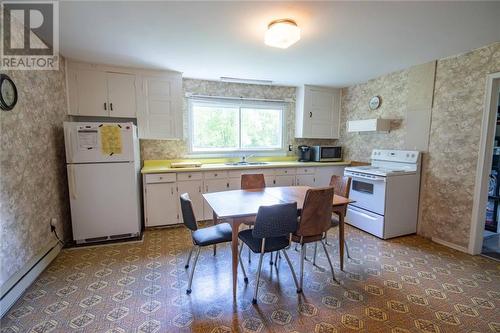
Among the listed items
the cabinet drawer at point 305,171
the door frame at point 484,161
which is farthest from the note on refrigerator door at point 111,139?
the door frame at point 484,161

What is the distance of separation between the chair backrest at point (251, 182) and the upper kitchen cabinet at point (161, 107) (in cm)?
141

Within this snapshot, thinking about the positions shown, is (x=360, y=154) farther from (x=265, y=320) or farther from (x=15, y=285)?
(x=15, y=285)

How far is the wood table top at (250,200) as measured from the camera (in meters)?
2.02

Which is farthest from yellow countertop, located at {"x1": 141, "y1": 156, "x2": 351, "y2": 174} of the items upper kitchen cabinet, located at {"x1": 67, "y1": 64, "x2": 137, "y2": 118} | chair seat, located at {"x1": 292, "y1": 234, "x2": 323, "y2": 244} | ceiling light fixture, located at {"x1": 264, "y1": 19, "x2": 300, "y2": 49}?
ceiling light fixture, located at {"x1": 264, "y1": 19, "x2": 300, "y2": 49}

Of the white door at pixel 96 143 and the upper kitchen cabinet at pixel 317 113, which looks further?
the upper kitchen cabinet at pixel 317 113

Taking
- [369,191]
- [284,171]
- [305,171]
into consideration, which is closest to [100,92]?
[284,171]

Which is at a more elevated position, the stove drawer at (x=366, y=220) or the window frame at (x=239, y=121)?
the window frame at (x=239, y=121)

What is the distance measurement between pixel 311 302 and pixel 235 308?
2.08 ft

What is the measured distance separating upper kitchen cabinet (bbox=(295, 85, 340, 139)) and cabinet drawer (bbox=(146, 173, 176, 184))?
2.52m

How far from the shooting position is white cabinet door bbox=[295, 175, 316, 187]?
4.31 meters

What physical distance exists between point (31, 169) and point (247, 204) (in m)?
2.10

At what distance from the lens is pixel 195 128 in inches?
166

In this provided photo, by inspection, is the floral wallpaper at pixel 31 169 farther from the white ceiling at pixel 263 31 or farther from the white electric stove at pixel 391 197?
the white electric stove at pixel 391 197

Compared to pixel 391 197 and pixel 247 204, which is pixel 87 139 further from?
pixel 391 197
